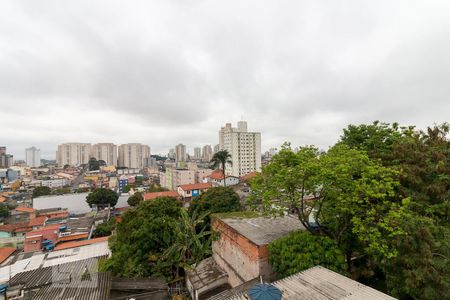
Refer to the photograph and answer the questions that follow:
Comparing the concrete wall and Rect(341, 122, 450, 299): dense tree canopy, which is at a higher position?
Rect(341, 122, 450, 299): dense tree canopy

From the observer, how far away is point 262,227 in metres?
13.3

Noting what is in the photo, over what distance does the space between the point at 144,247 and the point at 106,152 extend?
144 metres

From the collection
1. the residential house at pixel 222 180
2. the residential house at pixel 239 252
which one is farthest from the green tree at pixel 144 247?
the residential house at pixel 222 180

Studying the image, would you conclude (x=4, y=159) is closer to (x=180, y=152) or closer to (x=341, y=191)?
(x=180, y=152)

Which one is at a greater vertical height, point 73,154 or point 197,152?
point 197,152

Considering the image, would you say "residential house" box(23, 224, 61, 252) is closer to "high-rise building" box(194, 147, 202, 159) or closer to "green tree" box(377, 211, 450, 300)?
"green tree" box(377, 211, 450, 300)

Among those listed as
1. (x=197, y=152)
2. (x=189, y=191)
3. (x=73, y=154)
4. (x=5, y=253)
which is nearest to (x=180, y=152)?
(x=197, y=152)

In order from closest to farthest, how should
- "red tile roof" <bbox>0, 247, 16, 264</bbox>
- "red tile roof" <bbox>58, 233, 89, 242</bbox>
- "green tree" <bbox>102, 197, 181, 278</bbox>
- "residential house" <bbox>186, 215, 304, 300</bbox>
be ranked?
"residential house" <bbox>186, 215, 304, 300</bbox>
"green tree" <bbox>102, 197, 181, 278</bbox>
"red tile roof" <bbox>0, 247, 16, 264</bbox>
"red tile roof" <bbox>58, 233, 89, 242</bbox>

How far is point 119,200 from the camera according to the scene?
51938 millimetres

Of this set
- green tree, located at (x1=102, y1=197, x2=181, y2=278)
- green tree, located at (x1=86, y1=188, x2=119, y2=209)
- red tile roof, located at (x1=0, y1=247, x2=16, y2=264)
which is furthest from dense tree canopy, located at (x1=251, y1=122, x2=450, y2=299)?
green tree, located at (x1=86, y1=188, x2=119, y2=209)

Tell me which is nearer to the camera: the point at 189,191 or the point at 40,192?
the point at 189,191

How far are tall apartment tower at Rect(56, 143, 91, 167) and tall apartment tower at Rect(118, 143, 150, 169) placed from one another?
24.5m

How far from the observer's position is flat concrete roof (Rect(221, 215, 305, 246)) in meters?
11.6

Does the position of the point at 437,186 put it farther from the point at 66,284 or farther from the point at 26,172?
the point at 26,172
